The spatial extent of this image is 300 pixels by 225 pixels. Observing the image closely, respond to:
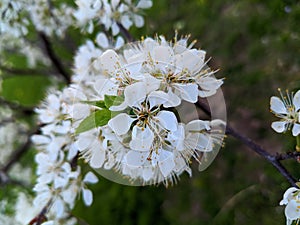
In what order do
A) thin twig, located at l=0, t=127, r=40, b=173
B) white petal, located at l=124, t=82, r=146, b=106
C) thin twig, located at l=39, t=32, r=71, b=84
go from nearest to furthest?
1. white petal, located at l=124, t=82, r=146, b=106
2. thin twig, located at l=39, t=32, r=71, b=84
3. thin twig, located at l=0, t=127, r=40, b=173

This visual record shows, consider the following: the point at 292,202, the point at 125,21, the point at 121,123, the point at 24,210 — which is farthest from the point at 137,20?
the point at 24,210

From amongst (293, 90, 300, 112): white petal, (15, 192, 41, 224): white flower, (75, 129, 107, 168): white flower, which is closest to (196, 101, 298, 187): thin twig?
(293, 90, 300, 112): white petal

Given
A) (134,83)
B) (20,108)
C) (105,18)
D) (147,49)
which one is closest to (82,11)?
(105,18)

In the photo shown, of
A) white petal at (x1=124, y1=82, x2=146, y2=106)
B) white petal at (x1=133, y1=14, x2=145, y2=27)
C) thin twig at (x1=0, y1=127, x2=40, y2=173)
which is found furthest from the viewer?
thin twig at (x1=0, y1=127, x2=40, y2=173)

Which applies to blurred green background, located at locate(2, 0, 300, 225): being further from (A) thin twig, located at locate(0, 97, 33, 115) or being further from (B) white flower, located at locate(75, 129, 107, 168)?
(A) thin twig, located at locate(0, 97, 33, 115)

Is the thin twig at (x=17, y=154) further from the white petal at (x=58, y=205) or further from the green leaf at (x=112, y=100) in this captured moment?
the green leaf at (x=112, y=100)

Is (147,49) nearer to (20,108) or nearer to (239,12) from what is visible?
(239,12)

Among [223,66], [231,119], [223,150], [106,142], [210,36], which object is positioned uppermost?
[210,36]
